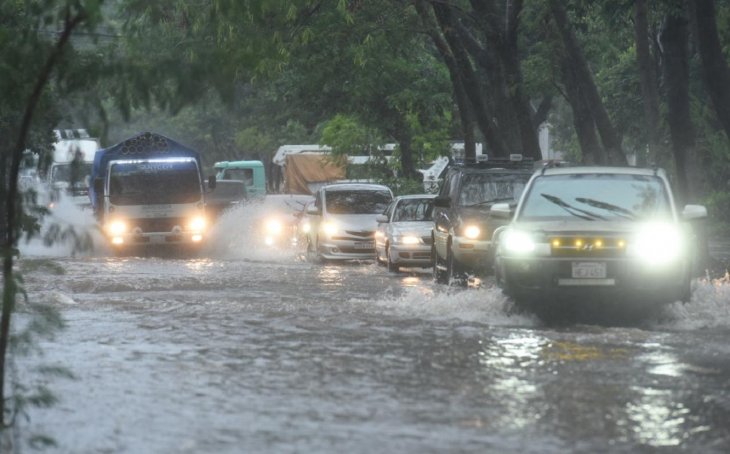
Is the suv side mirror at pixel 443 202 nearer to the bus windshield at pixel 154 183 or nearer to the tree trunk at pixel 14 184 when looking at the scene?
the bus windshield at pixel 154 183

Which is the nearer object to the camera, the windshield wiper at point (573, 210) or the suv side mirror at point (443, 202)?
the windshield wiper at point (573, 210)

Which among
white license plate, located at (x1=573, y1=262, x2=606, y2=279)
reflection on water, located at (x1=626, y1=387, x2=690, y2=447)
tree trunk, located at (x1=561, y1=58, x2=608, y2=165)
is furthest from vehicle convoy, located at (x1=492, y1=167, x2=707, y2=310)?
tree trunk, located at (x1=561, y1=58, x2=608, y2=165)

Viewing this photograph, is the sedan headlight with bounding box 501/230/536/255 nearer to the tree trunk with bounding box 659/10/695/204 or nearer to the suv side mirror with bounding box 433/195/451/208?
the suv side mirror with bounding box 433/195/451/208

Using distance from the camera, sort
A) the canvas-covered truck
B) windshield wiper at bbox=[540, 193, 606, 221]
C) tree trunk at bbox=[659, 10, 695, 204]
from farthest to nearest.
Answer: the canvas-covered truck
tree trunk at bbox=[659, 10, 695, 204]
windshield wiper at bbox=[540, 193, 606, 221]

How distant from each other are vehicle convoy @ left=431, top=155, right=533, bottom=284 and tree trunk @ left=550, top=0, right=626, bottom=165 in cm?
306

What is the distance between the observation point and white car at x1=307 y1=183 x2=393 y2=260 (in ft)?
101

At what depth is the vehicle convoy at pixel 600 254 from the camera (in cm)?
1587

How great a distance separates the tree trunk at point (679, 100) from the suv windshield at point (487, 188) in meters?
3.88

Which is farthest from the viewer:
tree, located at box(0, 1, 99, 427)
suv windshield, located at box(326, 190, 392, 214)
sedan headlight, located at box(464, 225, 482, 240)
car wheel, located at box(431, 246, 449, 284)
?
suv windshield, located at box(326, 190, 392, 214)

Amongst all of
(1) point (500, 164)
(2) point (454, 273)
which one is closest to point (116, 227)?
(1) point (500, 164)

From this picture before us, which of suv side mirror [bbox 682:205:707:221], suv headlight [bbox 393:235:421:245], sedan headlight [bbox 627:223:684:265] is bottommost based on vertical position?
sedan headlight [bbox 627:223:684:265]

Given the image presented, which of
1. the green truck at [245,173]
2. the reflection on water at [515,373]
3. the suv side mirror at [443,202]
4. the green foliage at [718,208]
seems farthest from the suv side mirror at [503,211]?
the green truck at [245,173]

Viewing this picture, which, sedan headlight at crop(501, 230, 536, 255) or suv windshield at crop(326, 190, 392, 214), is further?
suv windshield at crop(326, 190, 392, 214)

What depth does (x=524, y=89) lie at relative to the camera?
102 feet
